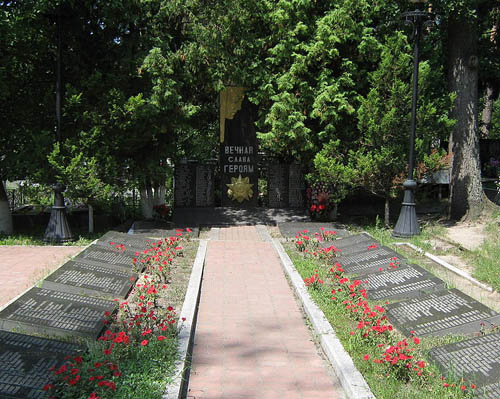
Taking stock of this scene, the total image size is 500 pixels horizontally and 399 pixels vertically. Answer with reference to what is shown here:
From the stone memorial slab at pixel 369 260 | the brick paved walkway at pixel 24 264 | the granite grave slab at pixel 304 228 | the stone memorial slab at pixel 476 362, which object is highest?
the granite grave slab at pixel 304 228

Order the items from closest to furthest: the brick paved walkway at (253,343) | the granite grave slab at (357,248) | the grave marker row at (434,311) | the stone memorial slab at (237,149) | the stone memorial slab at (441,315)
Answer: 1. the grave marker row at (434,311)
2. the brick paved walkway at (253,343)
3. the stone memorial slab at (441,315)
4. the granite grave slab at (357,248)
5. the stone memorial slab at (237,149)

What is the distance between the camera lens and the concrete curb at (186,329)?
4227 mm

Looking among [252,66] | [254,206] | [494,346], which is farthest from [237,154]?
[494,346]

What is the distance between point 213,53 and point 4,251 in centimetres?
666

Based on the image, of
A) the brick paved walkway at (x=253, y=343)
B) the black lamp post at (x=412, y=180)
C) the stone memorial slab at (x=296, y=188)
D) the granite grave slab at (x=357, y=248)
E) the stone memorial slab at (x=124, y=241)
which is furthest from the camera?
the stone memorial slab at (x=296, y=188)

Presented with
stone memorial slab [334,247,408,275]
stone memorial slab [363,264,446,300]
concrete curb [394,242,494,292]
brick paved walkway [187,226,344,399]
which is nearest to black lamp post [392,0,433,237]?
concrete curb [394,242,494,292]

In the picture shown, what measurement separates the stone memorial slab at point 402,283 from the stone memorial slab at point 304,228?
3868mm

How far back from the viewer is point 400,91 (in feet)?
38.8

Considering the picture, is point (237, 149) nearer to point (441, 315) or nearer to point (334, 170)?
point (334, 170)

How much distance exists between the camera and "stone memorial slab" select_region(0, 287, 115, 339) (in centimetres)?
536

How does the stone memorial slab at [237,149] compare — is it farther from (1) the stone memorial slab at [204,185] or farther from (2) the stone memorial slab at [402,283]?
(2) the stone memorial slab at [402,283]

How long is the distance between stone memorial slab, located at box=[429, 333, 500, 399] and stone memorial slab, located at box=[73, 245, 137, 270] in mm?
5197

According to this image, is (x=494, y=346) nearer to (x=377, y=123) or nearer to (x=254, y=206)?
(x=377, y=123)

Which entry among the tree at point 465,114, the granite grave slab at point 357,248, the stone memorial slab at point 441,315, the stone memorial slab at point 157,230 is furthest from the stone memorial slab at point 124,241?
the tree at point 465,114
